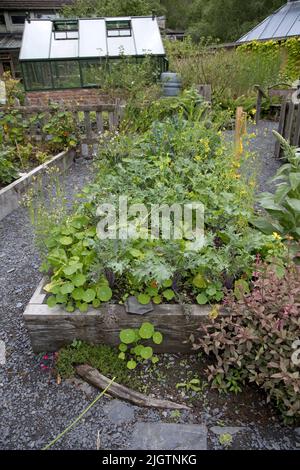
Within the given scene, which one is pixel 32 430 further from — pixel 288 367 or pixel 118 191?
pixel 118 191

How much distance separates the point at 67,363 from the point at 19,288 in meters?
0.95

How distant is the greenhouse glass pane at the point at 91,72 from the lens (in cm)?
859

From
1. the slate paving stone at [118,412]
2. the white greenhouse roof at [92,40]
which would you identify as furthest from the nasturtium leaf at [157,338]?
the white greenhouse roof at [92,40]

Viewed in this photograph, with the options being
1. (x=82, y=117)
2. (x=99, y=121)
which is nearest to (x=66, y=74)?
(x=82, y=117)

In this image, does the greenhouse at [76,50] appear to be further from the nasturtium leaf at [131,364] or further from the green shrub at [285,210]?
the nasturtium leaf at [131,364]

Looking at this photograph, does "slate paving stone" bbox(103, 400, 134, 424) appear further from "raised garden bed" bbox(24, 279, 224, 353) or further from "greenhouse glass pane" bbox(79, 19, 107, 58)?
"greenhouse glass pane" bbox(79, 19, 107, 58)

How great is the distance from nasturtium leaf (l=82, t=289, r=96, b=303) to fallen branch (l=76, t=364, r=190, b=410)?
0.37m

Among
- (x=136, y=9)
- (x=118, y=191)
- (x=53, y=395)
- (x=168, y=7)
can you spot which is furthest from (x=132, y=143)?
(x=168, y=7)

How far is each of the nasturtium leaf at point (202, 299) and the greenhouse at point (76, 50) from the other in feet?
27.3

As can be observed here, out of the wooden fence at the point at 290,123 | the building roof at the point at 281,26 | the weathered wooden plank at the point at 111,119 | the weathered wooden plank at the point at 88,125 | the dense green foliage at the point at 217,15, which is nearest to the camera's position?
the wooden fence at the point at 290,123

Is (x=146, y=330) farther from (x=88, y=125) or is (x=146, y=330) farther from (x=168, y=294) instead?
(x=88, y=125)

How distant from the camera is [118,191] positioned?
108 inches
